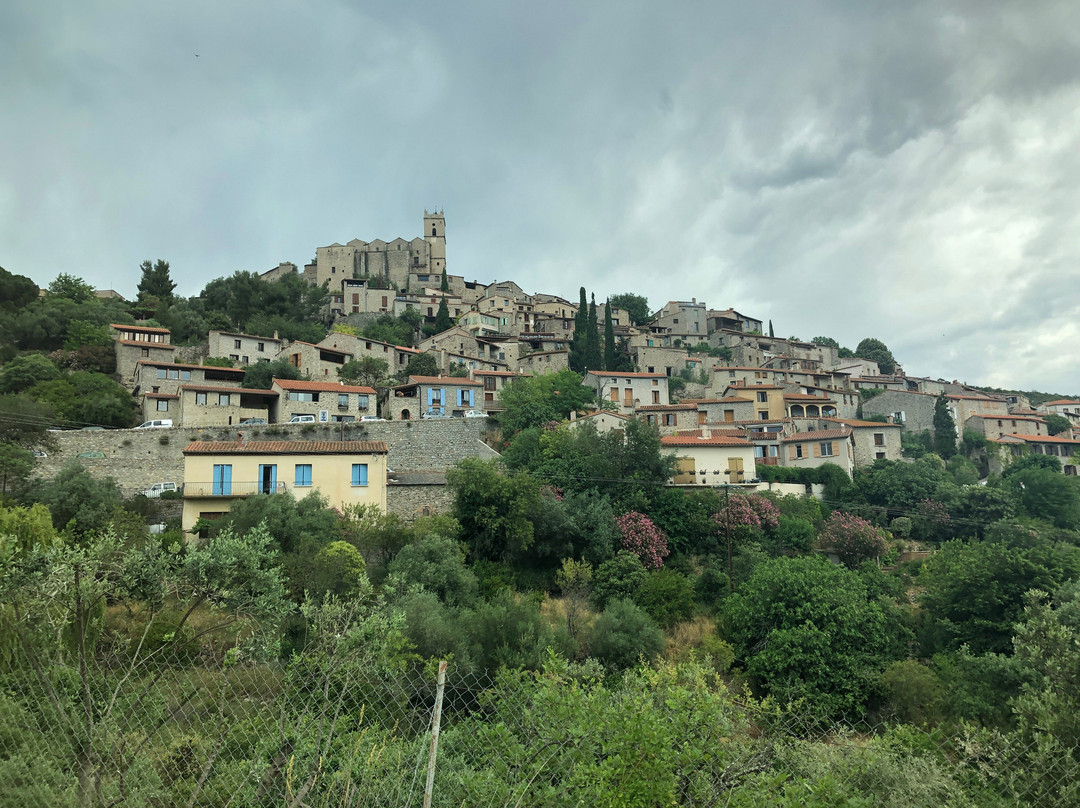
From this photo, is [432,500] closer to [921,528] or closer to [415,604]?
[415,604]

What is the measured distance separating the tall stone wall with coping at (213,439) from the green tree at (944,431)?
3244cm

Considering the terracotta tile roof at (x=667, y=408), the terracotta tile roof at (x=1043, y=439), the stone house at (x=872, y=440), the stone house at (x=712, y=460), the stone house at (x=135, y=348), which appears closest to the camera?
the stone house at (x=712, y=460)

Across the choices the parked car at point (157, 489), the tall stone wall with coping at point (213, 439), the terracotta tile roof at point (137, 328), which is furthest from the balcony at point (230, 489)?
the terracotta tile roof at point (137, 328)

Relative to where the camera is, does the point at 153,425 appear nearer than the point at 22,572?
No

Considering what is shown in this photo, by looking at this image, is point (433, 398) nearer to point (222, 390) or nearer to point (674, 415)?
point (222, 390)

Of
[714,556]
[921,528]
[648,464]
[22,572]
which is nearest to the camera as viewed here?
[22,572]

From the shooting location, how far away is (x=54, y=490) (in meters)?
22.0

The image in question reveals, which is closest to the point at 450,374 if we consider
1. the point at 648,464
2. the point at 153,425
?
the point at 153,425

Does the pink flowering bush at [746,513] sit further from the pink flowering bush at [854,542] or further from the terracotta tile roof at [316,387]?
the terracotta tile roof at [316,387]

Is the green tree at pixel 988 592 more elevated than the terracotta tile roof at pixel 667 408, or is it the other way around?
the terracotta tile roof at pixel 667 408

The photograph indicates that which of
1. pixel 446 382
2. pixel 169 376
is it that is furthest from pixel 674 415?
pixel 169 376

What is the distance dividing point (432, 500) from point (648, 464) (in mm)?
8986

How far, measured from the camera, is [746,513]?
26.1 meters

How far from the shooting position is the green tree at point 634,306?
74875 mm
